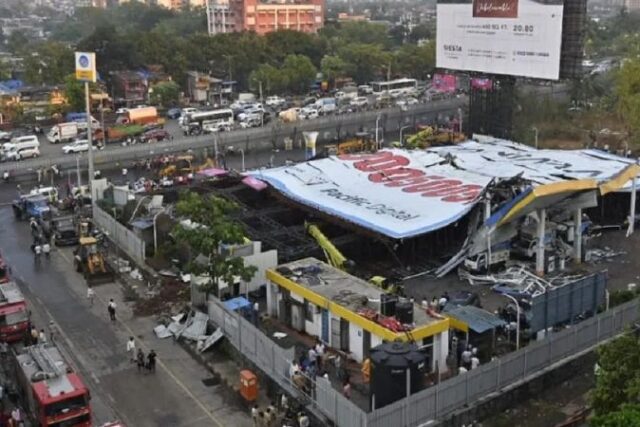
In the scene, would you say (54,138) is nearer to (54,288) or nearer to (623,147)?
(54,288)

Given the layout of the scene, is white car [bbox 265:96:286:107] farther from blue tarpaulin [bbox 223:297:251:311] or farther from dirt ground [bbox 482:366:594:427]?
dirt ground [bbox 482:366:594:427]

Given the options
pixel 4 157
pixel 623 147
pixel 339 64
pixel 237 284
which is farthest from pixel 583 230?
pixel 339 64

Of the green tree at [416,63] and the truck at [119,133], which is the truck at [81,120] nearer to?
the truck at [119,133]

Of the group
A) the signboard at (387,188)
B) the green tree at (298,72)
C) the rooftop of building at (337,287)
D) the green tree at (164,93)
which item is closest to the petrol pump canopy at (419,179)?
the signboard at (387,188)

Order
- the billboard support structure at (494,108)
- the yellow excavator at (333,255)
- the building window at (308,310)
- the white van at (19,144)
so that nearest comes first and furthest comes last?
the building window at (308,310) < the yellow excavator at (333,255) < the billboard support structure at (494,108) < the white van at (19,144)

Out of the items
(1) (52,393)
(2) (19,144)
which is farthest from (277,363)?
(2) (19,144)

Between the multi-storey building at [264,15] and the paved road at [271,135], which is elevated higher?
the multi-storey building at [264,15]
